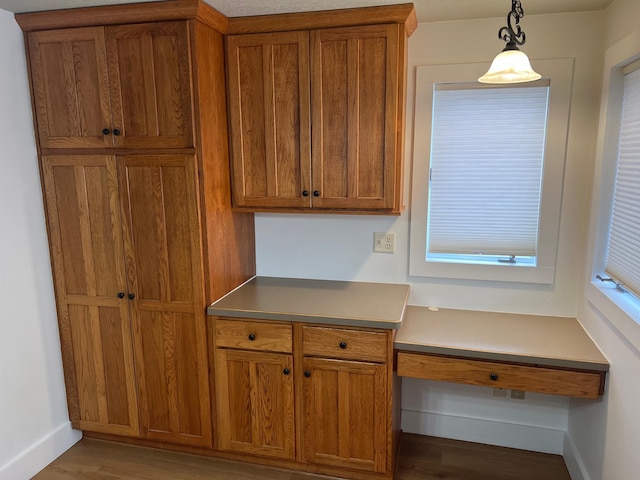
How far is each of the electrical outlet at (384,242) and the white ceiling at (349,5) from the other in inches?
43.4

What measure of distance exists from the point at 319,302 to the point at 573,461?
4.86ft

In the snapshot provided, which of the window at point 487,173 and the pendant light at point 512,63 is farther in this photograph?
the window at point 487,173

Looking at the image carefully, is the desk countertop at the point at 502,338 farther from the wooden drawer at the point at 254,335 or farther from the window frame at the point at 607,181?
the wooden drawer at the point at 254,335

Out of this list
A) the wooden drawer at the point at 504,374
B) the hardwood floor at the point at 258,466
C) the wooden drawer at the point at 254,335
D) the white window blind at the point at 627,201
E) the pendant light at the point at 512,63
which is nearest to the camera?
the pendant light at the point at 512,63

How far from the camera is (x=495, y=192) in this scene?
228cm

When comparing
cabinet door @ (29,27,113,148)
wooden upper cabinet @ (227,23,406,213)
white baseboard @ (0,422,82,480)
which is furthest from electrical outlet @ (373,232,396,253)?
white baseboard @ (0,422,82,480)

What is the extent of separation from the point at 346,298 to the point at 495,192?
932 millimetres

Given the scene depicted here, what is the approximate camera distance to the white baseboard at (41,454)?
2168mm

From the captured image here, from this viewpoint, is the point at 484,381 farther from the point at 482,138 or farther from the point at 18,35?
the point at 18,35

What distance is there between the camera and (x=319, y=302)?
221 cm

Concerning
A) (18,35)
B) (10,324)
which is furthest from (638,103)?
(10,324)

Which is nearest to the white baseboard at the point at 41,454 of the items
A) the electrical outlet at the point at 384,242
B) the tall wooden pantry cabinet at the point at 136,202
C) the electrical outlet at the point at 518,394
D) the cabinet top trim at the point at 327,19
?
the tall wooden pantry cabinet at the point at 136,202

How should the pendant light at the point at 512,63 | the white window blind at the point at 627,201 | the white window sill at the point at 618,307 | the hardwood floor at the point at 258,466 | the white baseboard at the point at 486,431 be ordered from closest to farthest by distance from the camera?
1. the pendant light at the point at 512,63
2. the white window sill at the point at 618,307
3. the white window blind at the point at 627,201
4. the hardwood floor at the point at 258,466
5. the white baseboard at the point at 486,431

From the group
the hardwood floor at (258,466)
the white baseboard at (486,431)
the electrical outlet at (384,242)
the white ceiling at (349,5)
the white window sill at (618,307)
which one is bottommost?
the hardwood floor at (258,466)
